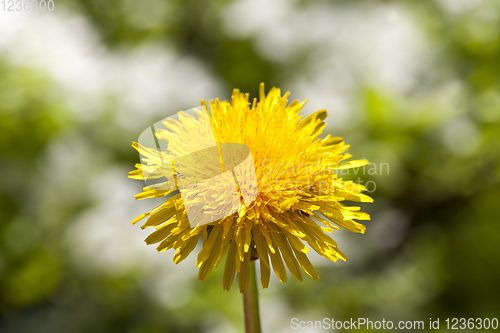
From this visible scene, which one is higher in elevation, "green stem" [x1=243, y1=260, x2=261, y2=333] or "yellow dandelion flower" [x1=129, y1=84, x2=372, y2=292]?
"yellow dandelion flower" [x1=129, y1=84, x2=372, y2=292]

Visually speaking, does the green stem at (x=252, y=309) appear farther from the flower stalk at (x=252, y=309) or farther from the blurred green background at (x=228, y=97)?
the blurred green background at (x=228, y=97)

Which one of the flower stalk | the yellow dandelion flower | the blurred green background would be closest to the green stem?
the flower stalk

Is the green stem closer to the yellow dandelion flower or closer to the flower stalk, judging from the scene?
the flower stalk

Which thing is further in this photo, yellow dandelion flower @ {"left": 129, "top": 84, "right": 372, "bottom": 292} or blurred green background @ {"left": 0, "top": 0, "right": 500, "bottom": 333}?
blurred green background @ {"left": 0, "top": 0, "right": 500, "bottom": 333}

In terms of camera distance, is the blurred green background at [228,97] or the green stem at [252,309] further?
the blurred green background at [228,97]

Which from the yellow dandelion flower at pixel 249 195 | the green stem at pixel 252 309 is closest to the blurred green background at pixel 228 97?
the green stem at pixel 252 309

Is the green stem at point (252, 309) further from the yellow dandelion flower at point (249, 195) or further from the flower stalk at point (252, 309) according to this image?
the yellow dandelion flower at point (249, 195)

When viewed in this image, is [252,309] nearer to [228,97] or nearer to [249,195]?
[249,195]

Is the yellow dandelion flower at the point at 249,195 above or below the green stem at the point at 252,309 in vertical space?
above
